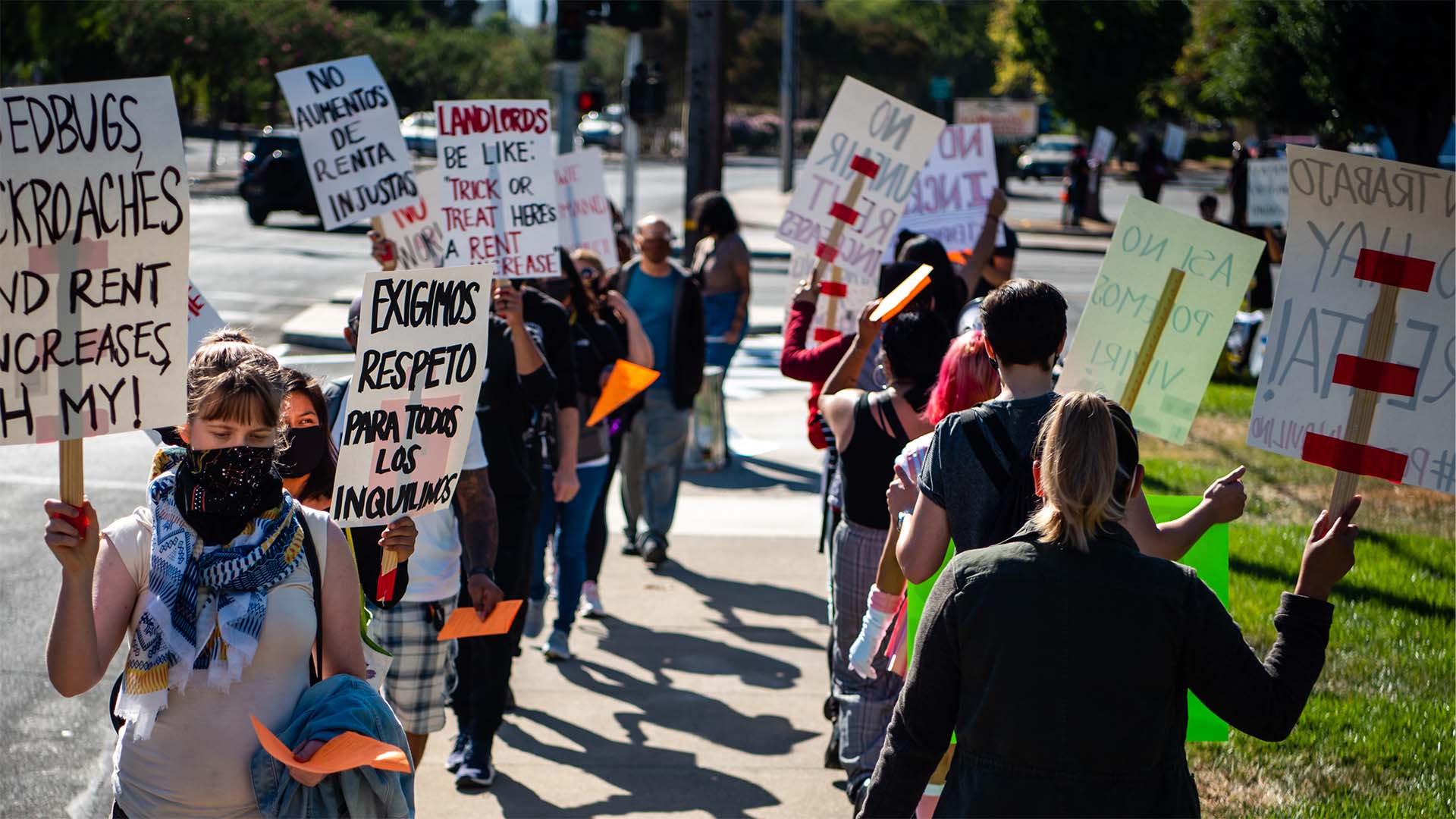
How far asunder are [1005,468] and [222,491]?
174cm

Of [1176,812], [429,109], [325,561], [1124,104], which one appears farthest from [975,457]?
[429,109]

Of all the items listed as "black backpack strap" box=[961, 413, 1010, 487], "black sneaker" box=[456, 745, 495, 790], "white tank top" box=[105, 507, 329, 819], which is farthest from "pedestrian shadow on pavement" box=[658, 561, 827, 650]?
"white tank top" box=[105, 507, 329, 819]

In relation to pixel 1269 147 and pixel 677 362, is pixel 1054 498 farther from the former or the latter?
pixel 1269 147

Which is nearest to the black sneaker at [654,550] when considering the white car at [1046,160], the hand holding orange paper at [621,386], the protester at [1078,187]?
the hand holding orange paper at [621,386]

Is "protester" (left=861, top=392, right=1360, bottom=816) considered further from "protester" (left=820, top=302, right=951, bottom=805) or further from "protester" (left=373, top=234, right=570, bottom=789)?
"protester" (left=373, top=234, right=570, bottom=789)

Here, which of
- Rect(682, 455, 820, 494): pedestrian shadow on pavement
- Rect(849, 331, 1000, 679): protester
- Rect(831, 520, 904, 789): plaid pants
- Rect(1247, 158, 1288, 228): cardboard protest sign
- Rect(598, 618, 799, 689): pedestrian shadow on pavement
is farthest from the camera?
Rect(1247, 158, 1288, 228): cardboard protest sign

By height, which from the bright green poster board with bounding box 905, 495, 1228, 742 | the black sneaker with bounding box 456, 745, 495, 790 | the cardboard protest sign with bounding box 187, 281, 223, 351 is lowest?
the black sneaker with bounding box 456, 745, 495, 790

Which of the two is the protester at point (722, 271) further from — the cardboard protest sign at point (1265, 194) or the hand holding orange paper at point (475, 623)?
the cardboard protest sign at point (1265, 194)

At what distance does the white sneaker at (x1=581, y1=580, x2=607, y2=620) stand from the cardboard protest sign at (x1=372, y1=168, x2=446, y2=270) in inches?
69.2

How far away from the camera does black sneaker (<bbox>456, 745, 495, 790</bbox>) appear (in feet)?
17.9

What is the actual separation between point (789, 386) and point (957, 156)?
5947mm

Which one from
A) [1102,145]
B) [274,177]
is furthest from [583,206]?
[1102,145]

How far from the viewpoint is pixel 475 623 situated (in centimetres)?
470

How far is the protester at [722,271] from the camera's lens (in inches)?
384
